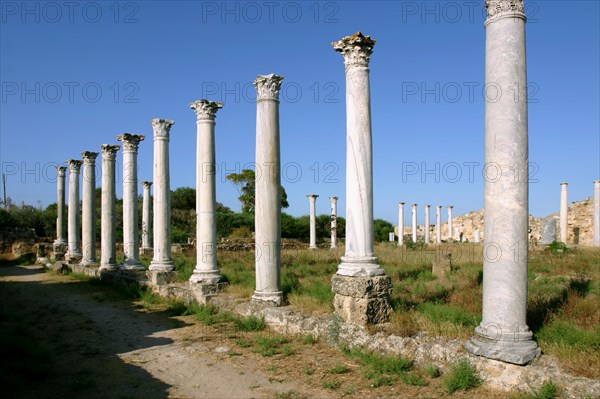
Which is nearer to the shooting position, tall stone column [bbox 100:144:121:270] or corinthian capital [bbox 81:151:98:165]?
tall stone column [bbox 100:144:121:270]

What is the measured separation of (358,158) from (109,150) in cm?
1242

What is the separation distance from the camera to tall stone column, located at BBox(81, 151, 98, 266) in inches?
782

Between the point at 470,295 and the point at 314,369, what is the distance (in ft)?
12.1

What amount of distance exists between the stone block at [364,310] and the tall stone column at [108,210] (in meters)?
12.0

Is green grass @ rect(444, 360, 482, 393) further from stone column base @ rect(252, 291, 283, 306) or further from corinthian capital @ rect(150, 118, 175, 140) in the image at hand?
corinthian capital @ rect(150, 118, 175, 140)

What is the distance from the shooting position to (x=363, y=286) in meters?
8.05

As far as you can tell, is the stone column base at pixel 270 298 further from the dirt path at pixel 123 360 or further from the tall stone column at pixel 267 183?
the dirt path at pixel 123 360

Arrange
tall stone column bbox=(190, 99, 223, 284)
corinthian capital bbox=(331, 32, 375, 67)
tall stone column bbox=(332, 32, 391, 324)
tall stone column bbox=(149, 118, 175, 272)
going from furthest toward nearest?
tall stone column bbox=(149, 118, 175, 272), tall stone column bbox=(190, 99, 223, 284), corinthian capital bbox=(331, 32, 375, 67), tall stone column bbox=(332, 32, 391, 324)

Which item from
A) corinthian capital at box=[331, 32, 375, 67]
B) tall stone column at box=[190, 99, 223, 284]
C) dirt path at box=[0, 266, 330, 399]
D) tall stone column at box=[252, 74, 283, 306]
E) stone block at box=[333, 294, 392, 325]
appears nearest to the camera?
dirt path at box=[0, 266, 330, 399]

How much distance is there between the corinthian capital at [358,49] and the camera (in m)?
8.70

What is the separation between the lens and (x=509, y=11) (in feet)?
20.2

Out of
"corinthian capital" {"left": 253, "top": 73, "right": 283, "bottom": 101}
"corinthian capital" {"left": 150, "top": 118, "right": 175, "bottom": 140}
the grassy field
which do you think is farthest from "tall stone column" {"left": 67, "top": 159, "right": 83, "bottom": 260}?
"corinthian capital" {"left": 253, "top": 73, "right": 283, "bottom": 101}

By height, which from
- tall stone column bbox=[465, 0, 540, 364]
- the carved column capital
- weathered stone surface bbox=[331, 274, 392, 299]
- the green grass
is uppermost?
the carved column capital

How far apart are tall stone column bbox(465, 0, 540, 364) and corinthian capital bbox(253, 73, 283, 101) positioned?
5.23m
